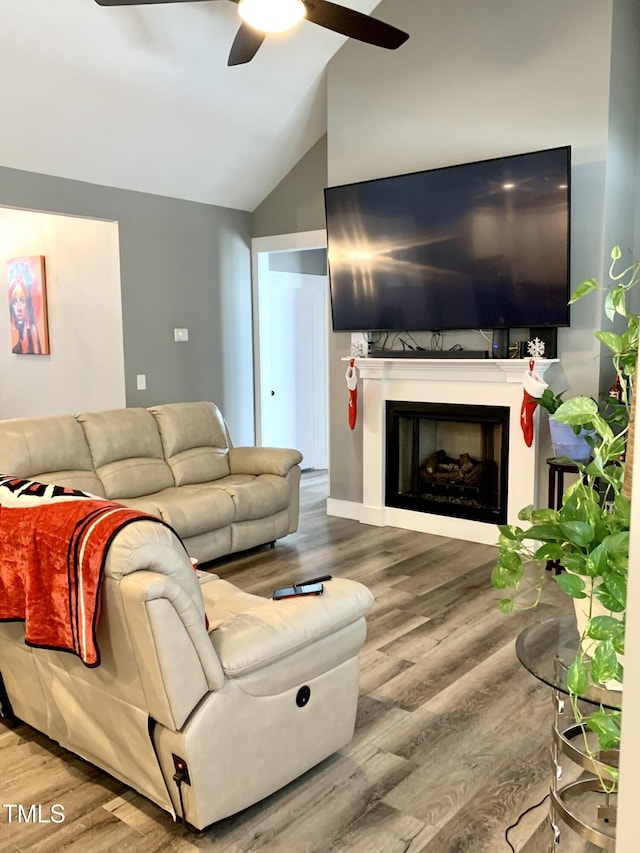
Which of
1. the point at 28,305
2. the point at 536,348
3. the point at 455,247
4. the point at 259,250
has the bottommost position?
the point at 536,348

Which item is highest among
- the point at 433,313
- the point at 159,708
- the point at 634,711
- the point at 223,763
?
the point at 433,313

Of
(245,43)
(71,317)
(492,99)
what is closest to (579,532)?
(245,43)

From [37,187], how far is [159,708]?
14.0 ft

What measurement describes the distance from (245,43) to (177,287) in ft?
8.63

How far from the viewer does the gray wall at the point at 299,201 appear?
6.12 m

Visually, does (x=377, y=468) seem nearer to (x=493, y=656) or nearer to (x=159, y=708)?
(x=493, y=656)

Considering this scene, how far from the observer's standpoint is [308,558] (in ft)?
15.1

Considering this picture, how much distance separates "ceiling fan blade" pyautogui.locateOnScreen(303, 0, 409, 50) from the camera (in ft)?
10.3

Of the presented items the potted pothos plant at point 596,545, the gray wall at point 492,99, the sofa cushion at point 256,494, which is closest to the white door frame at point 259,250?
the gray wall at point 492,99

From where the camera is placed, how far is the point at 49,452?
399 centimetres

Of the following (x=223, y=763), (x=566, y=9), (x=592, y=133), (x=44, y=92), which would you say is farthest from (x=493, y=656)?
(x=44, y=92)

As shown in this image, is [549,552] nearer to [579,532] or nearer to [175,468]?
[579,532]

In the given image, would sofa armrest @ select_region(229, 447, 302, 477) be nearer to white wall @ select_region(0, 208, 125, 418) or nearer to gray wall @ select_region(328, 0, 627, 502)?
gray wall @ select_region(328, 0, 627, 502)

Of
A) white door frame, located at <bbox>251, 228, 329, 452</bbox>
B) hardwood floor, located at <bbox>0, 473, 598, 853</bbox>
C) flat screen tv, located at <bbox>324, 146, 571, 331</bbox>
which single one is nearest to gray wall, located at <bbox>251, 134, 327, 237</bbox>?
white door frame, located at <bbox>251, 228, 329, 452</bbox>
